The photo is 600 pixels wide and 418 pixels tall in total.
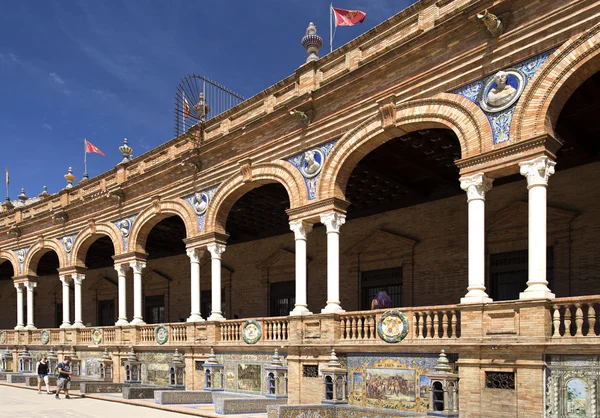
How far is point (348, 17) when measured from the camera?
45.3 feet

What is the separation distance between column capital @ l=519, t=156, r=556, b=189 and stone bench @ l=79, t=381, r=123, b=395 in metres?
13.5

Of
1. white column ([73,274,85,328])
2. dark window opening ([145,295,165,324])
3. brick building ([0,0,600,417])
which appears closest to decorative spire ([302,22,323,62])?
brick building ([0,0,600,417])

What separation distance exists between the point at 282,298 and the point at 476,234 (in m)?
11.9

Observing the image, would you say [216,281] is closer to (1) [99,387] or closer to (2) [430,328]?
(1) [99,387]

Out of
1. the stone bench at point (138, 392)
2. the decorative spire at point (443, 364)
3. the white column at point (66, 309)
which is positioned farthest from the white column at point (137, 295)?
the decorative spire at point (443, 364)

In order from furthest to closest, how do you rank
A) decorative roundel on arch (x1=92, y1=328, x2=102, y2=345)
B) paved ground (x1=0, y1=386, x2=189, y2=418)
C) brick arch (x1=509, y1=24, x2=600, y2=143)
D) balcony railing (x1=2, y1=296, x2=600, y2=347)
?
decorative roundel on arch (x1=92, y1=328, x2=102, y2=345) < paved ground (x1=0, y1=386, x2=189, y2=418) < brick arch (x1=509, y1=24, x2=600, y2=143) < balcony railing (x1=2, y1=296, x2=600, y2=347)

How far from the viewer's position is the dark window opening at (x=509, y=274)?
48.0 feet

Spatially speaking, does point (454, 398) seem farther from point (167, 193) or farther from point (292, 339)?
point (167, 193)

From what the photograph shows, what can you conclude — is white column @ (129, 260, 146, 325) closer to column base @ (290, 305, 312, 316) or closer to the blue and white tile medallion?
column base @ (290, 305, 312, 316)

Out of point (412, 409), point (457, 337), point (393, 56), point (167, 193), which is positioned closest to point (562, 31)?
point (393, 56)

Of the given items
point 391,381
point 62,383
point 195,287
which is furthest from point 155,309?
point 391,381

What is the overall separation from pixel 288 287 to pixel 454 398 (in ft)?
37.9

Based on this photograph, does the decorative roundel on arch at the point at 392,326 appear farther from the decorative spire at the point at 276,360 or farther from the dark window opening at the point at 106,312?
the dark window opening at the point at 106,312

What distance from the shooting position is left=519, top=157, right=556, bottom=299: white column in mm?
9531
